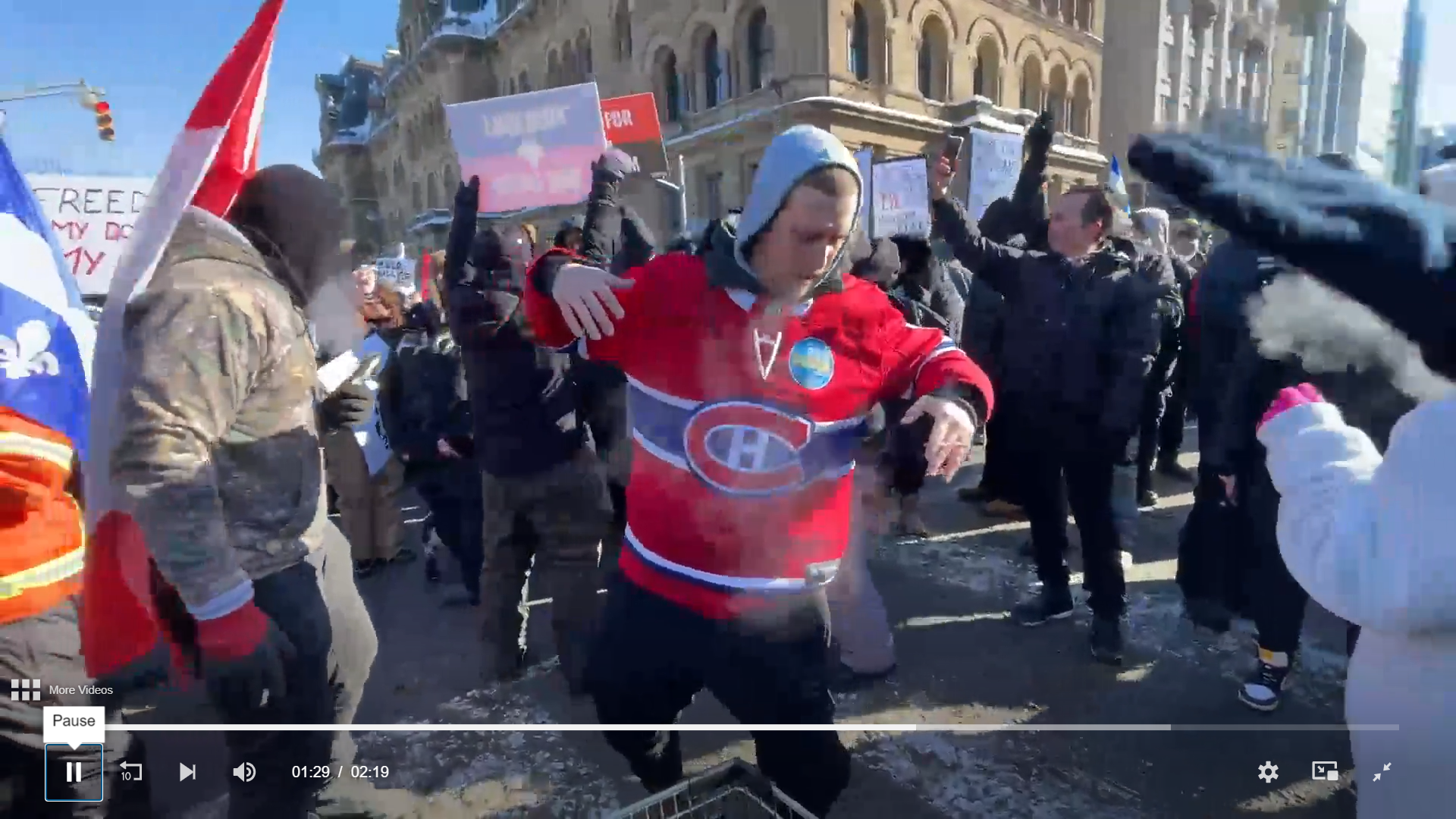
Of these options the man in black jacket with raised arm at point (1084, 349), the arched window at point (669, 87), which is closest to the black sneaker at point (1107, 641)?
the man in black jacket with raised arm at point (1084, 349)

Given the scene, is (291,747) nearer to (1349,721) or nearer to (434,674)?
(434,674)

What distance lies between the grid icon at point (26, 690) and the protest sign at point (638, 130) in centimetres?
261

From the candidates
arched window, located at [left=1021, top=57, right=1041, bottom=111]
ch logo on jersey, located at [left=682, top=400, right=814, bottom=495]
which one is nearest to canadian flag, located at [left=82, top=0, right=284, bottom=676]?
ch logo on jersey, located at [left=682, top=400, right=814, bottom=495]

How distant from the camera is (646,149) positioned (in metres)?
3.53

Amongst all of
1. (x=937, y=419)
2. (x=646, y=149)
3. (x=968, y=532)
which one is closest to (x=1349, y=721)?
(x=937, y=419)

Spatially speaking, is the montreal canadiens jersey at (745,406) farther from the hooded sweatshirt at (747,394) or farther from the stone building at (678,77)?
the stone building at (678,77)

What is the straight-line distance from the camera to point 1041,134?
2828mm

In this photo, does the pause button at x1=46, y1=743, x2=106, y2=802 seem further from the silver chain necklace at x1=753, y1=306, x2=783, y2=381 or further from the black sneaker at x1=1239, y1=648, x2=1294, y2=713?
the black sneaker at x1=1239, y1=648, x2=1294, y2=713

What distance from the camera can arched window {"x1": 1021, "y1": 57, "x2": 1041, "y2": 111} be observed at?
5.68 m

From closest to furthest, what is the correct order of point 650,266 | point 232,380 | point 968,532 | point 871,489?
point 232,380, point 650,266, point 871,489, point 968,532

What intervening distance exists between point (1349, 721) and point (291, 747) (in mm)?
2105

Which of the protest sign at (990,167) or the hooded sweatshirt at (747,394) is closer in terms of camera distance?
the hooded sweatshirt at (747,394)

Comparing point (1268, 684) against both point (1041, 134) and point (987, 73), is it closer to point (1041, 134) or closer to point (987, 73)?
point (1041, 134)

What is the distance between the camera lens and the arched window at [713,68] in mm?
2850
